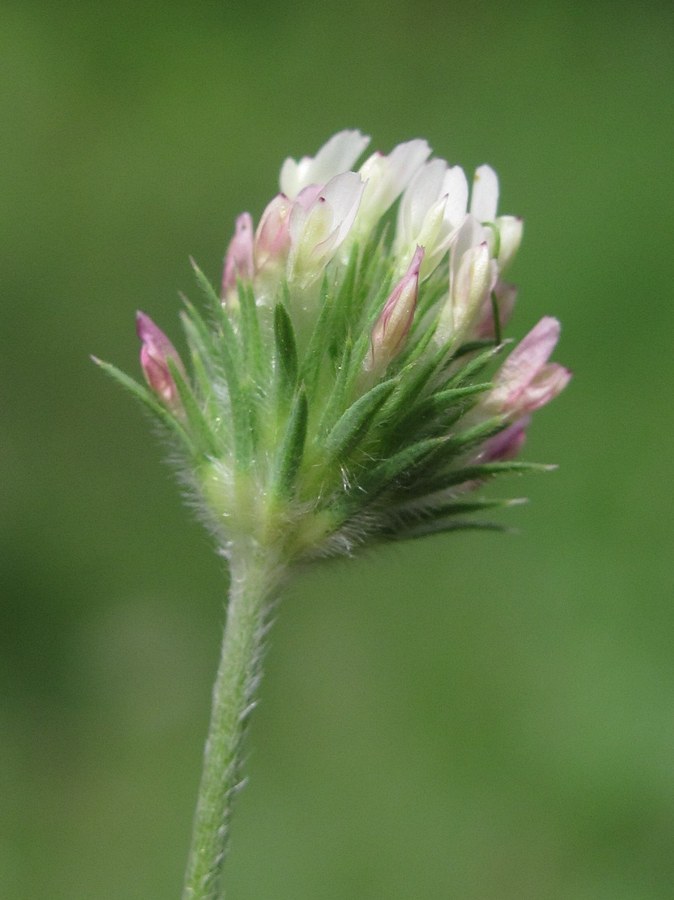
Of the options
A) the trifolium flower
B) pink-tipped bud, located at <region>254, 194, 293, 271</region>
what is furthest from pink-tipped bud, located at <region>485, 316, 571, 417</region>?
pink-tipped bud, located at <region>254, 194, 293, 271</region>

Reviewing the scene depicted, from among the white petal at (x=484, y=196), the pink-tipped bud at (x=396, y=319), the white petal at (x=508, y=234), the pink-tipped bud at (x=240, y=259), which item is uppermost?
the white petal at (x=484, y=196)

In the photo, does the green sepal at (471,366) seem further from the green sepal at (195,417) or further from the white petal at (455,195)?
the green sepal at (195,417)

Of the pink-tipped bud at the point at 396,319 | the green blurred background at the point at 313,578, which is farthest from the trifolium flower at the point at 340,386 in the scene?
the green blurred background at the point at 313,578

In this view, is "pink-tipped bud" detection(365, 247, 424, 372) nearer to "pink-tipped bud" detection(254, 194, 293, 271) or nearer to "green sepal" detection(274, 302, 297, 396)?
"green sepal" detection(274, 302, 297, 396)

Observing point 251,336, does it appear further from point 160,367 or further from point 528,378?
point 528,378

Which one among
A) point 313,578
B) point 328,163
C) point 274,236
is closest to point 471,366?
point 274,236

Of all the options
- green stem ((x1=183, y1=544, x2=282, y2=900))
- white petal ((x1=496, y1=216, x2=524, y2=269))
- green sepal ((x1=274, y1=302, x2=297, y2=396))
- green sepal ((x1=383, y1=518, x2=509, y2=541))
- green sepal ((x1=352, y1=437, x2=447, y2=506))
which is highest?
white petal ((x1=496, y1=216, x2=524, y2=269))

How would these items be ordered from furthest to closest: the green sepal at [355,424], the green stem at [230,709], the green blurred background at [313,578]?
1. the green blurred background at [313,578]
2. the green sepal at [355,424]
3. the green stem at [230,709]
